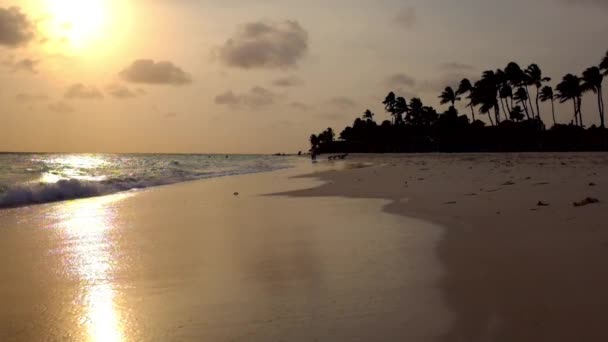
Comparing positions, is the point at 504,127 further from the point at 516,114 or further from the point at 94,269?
the point at 94,269

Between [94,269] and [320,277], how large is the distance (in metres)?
2.55

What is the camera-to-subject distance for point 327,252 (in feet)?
18.4

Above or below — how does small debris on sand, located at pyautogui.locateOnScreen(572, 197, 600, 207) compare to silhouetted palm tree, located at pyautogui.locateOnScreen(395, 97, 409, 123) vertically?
below

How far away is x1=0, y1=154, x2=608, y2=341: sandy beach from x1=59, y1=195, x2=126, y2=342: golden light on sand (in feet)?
0.07

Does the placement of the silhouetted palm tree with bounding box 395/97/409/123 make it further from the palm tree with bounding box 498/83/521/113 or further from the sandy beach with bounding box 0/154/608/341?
the sandy beach with bounding box 0/154/608/341

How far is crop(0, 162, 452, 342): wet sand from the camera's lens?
10.6 feet

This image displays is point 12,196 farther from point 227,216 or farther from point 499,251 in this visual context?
point 499,251

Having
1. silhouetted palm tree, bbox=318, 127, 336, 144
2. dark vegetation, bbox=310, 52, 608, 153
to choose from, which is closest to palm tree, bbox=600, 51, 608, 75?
dark vegetation, bbox=310, 52, 608, 153

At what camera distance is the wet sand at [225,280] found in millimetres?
3236

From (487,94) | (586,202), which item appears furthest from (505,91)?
(586,202)

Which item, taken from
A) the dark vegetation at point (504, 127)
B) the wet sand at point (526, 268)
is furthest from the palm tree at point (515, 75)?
the wet sand at point (526, 268)

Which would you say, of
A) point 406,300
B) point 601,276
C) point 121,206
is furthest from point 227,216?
point 601,276

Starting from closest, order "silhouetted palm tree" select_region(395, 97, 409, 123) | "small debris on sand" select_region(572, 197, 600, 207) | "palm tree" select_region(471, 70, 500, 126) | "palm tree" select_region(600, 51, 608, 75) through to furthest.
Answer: "small debris on sand" select_region(572, 197, 600, 207), "palm tree" select_region(600, 51, 608, 75), "palm tree" select_region(471, 70, 500, 126), "silhouetted palm tree" select_region(395, 97, 409, 123)

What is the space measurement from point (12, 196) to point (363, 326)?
12814 mm
